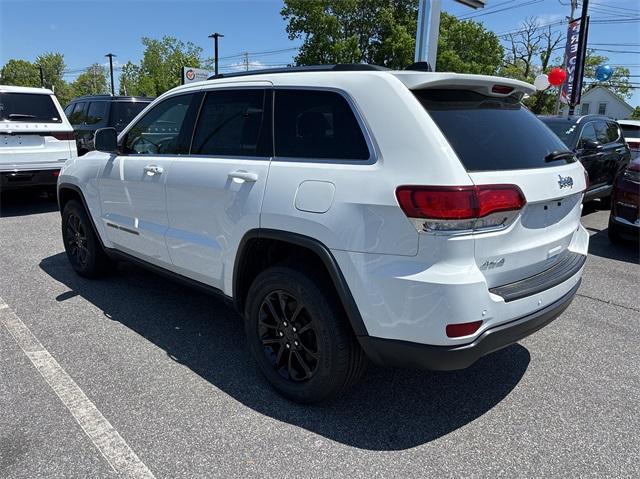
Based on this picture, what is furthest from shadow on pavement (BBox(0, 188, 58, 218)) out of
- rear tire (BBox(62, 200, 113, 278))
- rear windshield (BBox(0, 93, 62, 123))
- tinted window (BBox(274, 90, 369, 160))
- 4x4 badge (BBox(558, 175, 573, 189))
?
4x4 badge (BBox(558, 175, 573, 189))

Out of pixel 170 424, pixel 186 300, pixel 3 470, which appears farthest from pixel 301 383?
pixel 186 300

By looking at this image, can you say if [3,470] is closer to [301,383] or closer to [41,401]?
[41,401]

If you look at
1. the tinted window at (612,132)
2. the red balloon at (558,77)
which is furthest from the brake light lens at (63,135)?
the red balloon at (558,77)

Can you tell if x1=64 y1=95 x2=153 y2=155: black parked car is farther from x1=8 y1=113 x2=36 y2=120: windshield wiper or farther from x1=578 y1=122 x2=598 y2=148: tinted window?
x1=578 y1=122 x2=598 y2=148: tinted window

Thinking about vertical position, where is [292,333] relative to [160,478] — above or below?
above

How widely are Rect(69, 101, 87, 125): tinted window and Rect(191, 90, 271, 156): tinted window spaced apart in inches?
388

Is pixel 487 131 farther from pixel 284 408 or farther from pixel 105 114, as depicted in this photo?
pixel 105 114

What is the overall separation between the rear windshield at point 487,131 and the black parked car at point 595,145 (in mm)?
5124

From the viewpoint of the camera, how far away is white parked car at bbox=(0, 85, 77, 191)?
7.61 metres

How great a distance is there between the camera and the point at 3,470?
233 cm

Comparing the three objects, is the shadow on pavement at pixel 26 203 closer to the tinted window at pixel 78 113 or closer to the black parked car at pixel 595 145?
the tinted window at pixel 78 113

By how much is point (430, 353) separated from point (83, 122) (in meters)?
11.7

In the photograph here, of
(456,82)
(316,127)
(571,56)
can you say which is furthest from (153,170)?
(571,56)

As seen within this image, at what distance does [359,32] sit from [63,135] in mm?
33097
